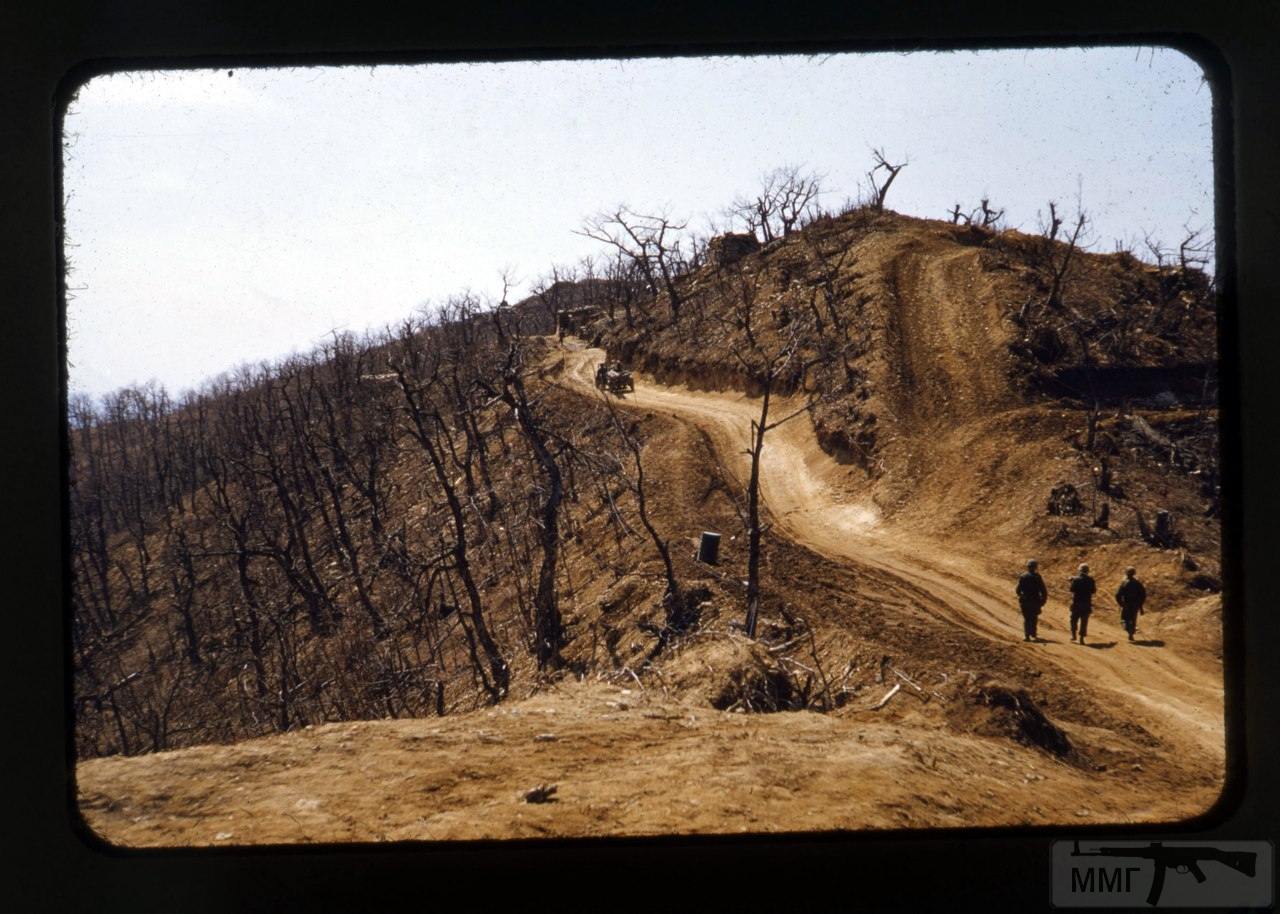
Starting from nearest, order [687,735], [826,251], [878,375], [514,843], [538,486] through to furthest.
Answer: [514,843], [687,735], [538,486], [878,375], [826,251]

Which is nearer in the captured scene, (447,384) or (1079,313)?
(447,384)

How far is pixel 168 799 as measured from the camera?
3.05 metres

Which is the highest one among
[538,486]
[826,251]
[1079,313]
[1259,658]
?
[826,251]

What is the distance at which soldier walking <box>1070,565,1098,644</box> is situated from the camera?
205 inches

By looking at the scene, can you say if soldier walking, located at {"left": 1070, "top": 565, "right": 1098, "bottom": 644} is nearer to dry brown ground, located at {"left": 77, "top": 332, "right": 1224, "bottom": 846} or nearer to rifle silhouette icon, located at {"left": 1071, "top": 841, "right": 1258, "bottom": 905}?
dry brown ground, located at {"left": 77, "top": 332, "right": 1224, "bottom": 846}

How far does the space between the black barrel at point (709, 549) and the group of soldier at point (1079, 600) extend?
9.63 ft

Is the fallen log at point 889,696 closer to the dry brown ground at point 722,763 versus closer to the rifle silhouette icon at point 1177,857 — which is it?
the dry brown ground at point 722,763

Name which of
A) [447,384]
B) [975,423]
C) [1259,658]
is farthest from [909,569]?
[1259,658]

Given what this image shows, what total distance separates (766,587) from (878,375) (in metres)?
5.58

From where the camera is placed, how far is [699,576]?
7.62 m

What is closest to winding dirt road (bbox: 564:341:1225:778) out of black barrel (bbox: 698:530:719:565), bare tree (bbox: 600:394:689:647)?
bare tree (bbox: 600:394:689:647)

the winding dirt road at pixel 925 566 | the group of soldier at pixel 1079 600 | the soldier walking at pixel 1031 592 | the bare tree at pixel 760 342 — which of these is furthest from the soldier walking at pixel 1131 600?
the bare tree at pixel 760 342

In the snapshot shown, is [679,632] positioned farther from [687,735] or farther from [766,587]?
[687,735]

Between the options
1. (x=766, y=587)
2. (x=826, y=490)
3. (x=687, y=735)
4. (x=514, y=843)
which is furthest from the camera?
(x=826, y=490)
